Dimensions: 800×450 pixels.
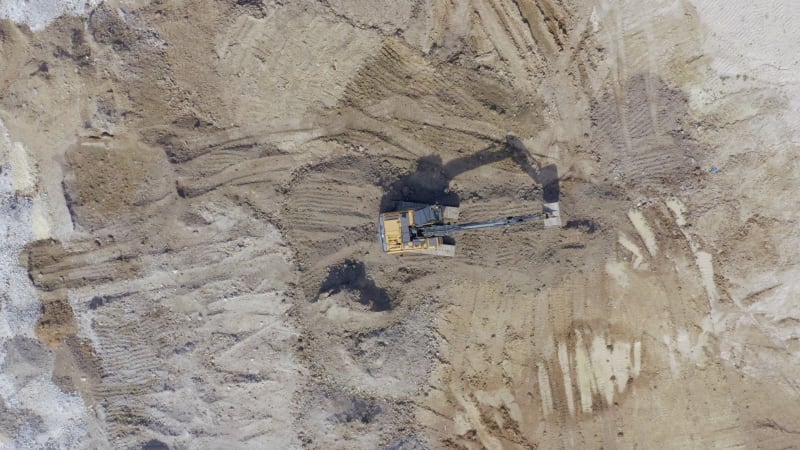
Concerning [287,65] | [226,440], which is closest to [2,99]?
[287,65]

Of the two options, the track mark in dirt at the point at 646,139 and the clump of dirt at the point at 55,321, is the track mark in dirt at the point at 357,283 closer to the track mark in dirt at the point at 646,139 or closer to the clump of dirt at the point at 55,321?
the clump of dirt at the point at 55,321

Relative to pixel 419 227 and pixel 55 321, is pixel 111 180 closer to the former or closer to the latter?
pixel 55 321

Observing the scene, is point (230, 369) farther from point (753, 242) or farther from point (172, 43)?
point (753, 242)

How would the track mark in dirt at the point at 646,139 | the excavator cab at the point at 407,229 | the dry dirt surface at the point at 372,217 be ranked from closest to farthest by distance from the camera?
the excavator cab at the point at 407,229, the dry dirt surface at the point at 372,217, the track mark in dirt at the point at 646,139

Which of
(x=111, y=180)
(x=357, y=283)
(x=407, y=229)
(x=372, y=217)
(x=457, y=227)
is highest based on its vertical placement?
(x=111, y=180)

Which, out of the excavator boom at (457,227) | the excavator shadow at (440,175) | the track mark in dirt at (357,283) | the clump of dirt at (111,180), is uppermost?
the clump of dirt at (111,180)

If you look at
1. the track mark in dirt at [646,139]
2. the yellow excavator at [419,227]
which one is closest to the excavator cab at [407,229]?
the yellow excavator at [419,227]

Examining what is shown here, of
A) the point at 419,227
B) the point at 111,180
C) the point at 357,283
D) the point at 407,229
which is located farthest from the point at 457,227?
the point at 111,180
